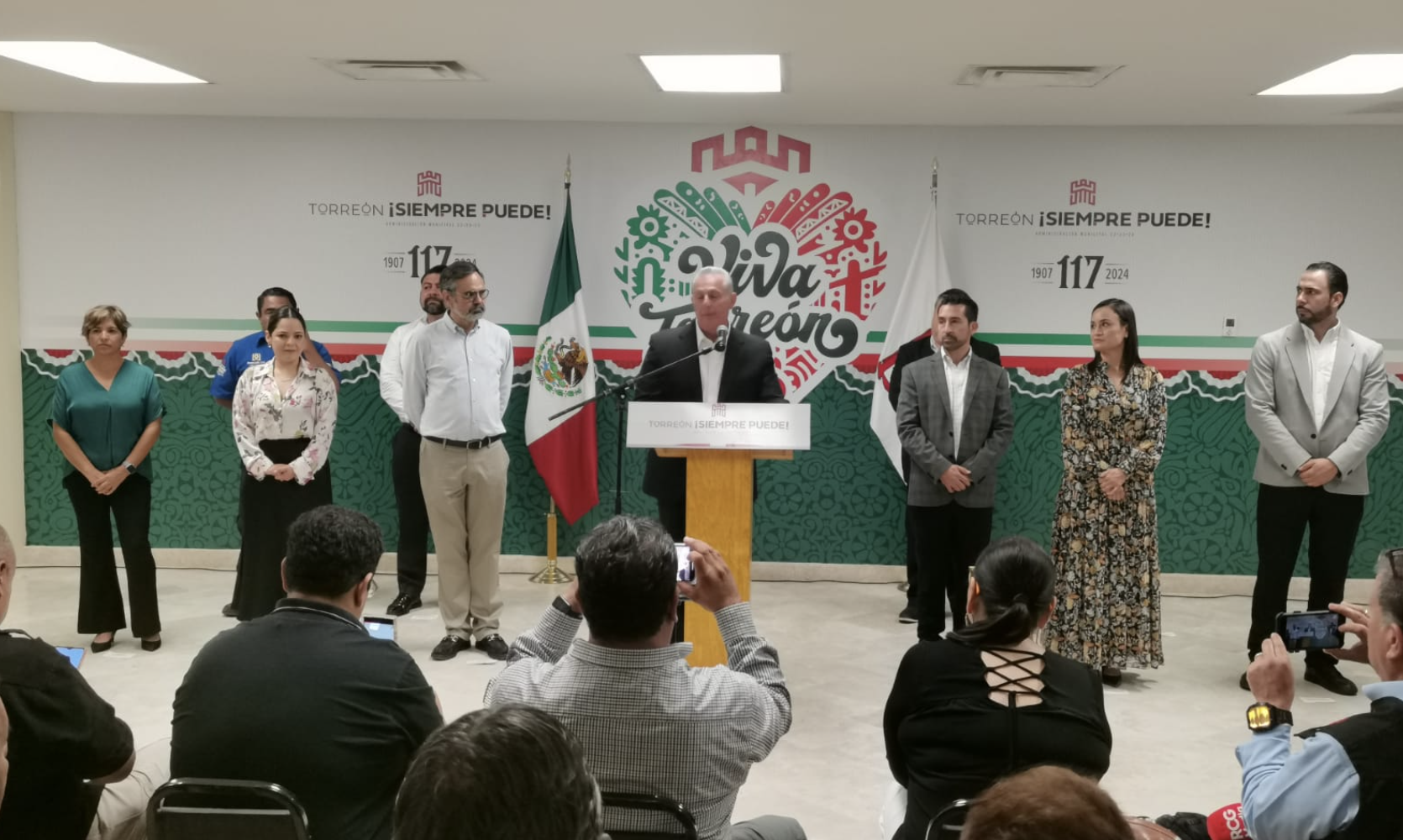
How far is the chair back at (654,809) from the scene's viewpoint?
1966 millimetres

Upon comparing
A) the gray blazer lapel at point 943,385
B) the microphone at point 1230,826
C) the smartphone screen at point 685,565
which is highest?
the gray blazer lapel at point 943,385

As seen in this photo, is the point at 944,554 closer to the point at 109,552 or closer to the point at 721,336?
the point at 721,336

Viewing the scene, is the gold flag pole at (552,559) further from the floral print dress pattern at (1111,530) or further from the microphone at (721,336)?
the floral print dress pattern at (1111,530)

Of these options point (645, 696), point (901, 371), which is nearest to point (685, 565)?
point (645, 696)

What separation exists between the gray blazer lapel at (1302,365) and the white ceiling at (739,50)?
1.17 meters

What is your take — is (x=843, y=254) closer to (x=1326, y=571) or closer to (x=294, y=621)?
(x=1326, y=571)

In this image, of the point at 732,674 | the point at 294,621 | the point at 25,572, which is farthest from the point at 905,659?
the point at 25,572

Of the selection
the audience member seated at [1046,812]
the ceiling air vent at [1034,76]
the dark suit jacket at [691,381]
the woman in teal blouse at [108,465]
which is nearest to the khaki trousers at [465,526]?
the dark suit jacket at [691,381]

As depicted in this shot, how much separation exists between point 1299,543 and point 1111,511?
39.5 inches

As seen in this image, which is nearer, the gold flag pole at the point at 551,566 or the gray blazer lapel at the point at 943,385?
the gray blazer lapel at the point at 943,385

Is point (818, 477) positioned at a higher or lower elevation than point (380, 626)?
lower

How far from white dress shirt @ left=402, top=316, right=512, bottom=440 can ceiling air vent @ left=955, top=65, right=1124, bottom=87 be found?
2.52 metres

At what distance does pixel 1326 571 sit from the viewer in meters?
5.24

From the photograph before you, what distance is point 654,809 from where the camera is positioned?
199 centimetres
